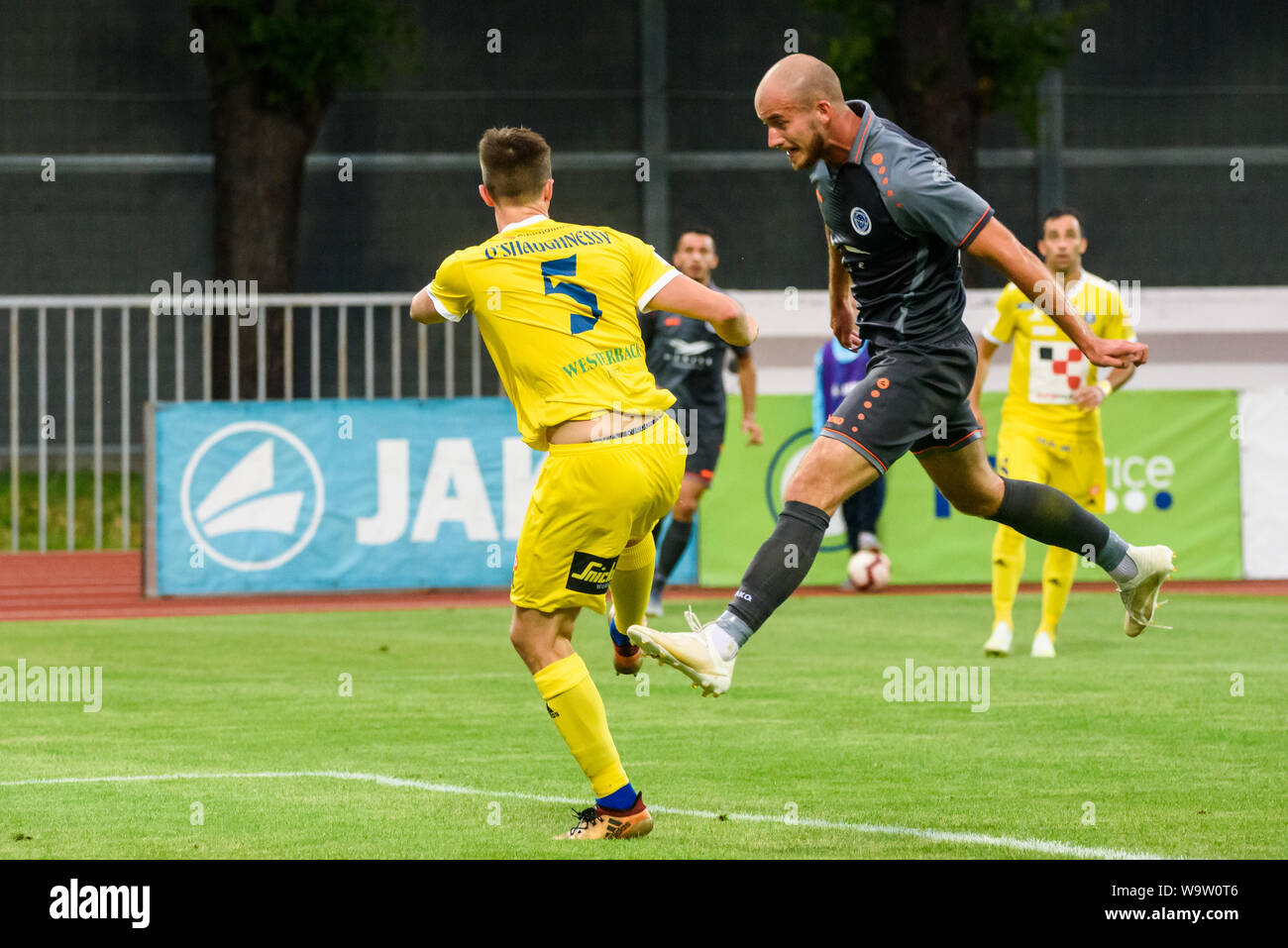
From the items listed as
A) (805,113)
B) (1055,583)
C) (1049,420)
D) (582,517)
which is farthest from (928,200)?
(1055,583)

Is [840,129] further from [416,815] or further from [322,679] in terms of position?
[322,679]

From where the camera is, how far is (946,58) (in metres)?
19.9

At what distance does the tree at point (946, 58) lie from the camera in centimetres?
1994

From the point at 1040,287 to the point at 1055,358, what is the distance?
15.2ft

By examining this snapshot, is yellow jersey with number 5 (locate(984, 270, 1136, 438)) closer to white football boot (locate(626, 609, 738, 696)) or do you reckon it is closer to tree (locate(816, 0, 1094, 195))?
white football boot (locate(626, 609, 738, 696))

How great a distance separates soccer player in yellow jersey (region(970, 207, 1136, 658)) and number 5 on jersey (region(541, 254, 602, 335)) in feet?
16.3

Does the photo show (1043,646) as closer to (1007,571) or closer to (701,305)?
(1007,571)

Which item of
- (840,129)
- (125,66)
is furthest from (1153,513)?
(125,66)

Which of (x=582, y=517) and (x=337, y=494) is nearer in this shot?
(x=582, y=517)

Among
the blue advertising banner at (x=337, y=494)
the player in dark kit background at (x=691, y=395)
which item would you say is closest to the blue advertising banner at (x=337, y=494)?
the blue advertising banner at (x=337, y=494)

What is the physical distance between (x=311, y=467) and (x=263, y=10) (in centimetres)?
800

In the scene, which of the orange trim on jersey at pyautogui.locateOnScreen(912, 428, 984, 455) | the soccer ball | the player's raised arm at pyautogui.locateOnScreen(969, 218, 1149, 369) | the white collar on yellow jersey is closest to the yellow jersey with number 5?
the soccer ball

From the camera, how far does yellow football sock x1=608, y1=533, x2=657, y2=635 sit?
5605mm

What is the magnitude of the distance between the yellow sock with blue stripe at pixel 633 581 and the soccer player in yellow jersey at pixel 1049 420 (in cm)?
443
